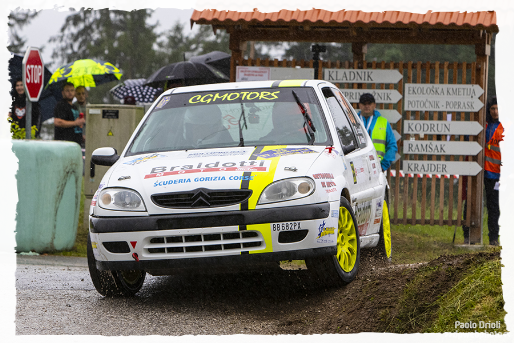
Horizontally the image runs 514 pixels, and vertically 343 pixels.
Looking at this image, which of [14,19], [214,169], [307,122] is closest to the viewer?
[214,169]

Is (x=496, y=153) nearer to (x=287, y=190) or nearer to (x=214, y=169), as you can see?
(x=287, y=190)

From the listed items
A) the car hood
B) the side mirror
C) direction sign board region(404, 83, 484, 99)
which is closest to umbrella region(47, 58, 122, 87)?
direction sign board region(404, 83, 484, 99)

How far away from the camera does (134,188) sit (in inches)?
217

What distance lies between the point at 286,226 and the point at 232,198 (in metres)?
0.42

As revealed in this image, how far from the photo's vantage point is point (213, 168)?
5.55 metres

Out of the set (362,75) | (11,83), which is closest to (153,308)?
(362,75)

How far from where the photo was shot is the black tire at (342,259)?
5.61m

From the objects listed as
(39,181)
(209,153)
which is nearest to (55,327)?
(209,153)

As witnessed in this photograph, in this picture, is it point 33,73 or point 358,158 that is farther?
point 33,73

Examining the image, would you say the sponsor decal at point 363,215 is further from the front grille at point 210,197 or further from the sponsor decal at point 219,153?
the front grille at point 210,197

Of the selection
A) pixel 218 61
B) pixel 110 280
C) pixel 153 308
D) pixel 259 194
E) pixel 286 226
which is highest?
pixel 218 61

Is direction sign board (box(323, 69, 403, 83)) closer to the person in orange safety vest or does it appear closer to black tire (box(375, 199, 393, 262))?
the person in orange safety vest

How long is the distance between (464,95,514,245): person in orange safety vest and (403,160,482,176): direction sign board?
0.23m

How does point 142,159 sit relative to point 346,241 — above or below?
above
